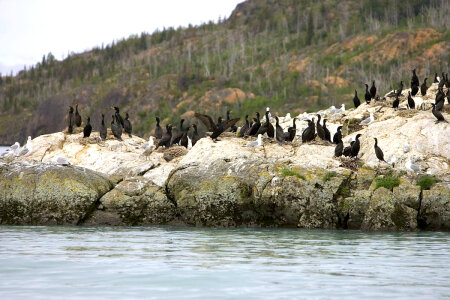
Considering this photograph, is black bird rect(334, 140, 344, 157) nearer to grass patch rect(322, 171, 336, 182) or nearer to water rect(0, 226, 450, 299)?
grass patch rect(322, 171, 336, 182)

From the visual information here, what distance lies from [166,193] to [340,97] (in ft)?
275

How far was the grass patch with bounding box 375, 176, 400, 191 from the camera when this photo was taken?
2106 centimetres

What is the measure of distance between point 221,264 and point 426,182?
1066 centimetres

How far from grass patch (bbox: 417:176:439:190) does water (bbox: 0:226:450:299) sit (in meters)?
1.91

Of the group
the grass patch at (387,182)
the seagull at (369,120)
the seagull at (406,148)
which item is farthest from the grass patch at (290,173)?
the seagull at (369,120)

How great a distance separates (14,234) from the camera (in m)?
18.8

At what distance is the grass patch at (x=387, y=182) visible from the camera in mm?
21062

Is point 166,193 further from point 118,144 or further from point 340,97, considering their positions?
point 340,97

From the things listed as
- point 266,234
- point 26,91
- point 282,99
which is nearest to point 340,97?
point 282,99

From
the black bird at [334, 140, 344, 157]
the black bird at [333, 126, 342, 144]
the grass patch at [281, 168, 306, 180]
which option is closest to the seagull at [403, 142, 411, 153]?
the black bird at [334, 140, 344, 157]

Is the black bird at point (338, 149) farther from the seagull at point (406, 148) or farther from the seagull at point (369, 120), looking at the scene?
the seagull at point (369, 120)

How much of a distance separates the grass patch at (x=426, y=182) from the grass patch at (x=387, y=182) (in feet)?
2.45

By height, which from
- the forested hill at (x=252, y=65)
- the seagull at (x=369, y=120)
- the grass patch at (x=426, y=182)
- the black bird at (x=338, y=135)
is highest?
the forested hill at (x=252, y=65)

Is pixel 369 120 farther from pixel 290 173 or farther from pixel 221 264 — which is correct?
pixel 221 264
